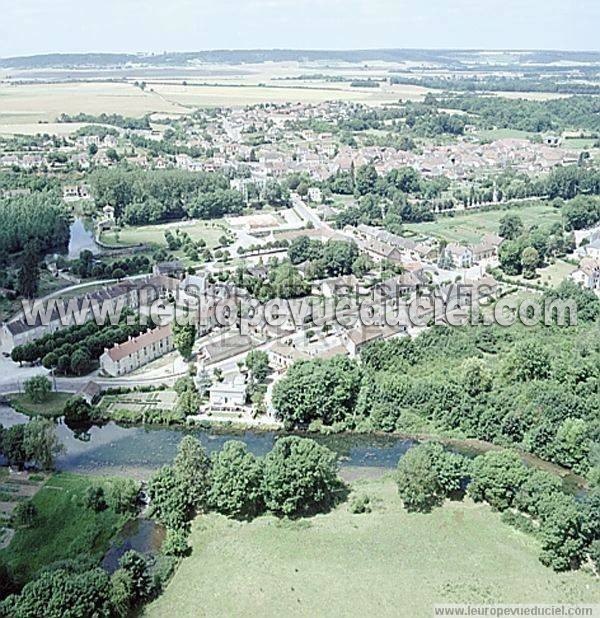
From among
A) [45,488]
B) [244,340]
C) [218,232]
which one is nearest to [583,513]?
[45,488]

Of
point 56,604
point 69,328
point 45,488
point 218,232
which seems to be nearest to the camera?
point 56,604

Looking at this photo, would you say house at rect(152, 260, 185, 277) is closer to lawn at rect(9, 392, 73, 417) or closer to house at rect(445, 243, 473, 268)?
lawn at rect(9, 392, 73, 417)

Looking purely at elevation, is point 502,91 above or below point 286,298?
above

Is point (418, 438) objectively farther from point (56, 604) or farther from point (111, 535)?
point (56, 604)

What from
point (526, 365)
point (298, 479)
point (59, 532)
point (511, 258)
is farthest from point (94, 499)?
point (511, 258)

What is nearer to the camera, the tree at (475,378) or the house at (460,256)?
the tree at (475,378)

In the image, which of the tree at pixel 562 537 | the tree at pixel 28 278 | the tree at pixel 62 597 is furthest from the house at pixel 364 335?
the tree at pixel 28 278

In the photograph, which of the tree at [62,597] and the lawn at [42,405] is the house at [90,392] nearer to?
the lawn at [42,405]
